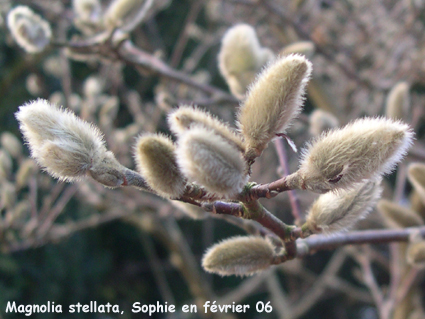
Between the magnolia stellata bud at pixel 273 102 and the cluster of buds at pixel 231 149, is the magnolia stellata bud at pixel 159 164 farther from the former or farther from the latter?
the magnolia stellata bud at pixel 273 102

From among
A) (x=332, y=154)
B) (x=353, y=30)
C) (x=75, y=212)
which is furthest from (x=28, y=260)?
(x=332, y=154)

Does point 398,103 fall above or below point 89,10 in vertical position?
below

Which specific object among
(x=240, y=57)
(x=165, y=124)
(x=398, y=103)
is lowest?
(x=398, y=103)

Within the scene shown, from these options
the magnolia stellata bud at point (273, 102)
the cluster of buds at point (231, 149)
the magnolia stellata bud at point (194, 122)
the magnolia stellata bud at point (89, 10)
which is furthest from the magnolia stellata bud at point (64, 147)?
the magnolia stellata bud at point (89, 10)

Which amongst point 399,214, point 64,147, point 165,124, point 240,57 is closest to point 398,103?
point 399,214

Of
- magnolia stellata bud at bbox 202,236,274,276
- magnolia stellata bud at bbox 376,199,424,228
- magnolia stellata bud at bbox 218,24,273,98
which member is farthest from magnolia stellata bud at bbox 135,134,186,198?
magnolia stellata bud at bbox 376,199,424,228

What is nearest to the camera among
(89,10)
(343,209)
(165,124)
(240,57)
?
(343,209)

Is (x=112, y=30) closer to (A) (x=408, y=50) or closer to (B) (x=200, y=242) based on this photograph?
(A) (x=408, y=50)

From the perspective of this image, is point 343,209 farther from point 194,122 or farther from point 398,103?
point 398,103

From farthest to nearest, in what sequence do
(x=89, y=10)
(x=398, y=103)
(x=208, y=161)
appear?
(x=89, y=10) → (x=398, y=103) → (x=208, y=161)
